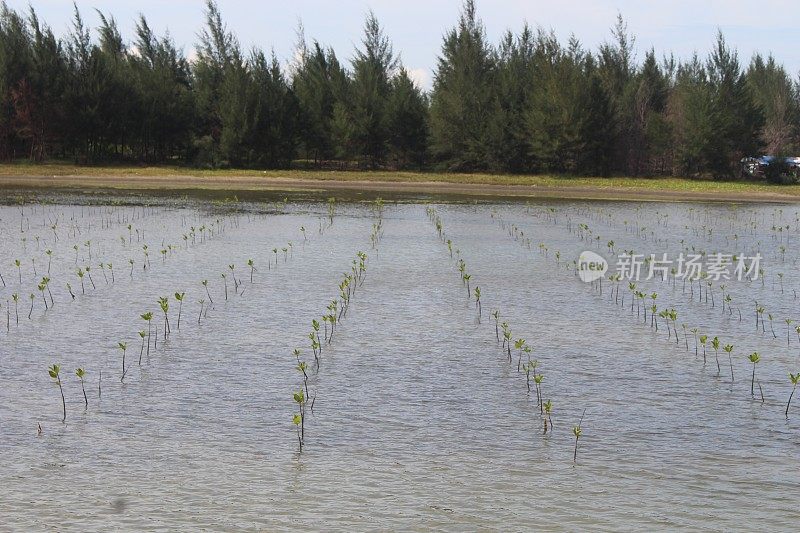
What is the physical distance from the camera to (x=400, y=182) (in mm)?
47906

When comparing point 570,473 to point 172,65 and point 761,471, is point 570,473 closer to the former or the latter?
point 761,471

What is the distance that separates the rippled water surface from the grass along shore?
27.3 m

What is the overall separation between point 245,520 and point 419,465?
136 cm

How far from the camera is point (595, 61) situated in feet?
181

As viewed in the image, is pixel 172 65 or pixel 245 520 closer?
pixel 245 520

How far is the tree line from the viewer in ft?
160

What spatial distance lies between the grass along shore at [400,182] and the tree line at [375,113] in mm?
1805

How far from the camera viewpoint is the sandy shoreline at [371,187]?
41.0 metres

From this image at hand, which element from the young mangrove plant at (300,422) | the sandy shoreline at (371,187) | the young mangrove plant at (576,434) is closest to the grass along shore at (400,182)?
the sandy shoreline at (371,187)

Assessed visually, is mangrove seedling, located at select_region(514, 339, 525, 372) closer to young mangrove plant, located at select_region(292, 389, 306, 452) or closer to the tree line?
young mangrove plant, located at select_region(292, 389, 306, 452)

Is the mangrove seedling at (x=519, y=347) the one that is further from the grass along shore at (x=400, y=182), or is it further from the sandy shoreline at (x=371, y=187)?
the grass along shore at (x=400, y=182)

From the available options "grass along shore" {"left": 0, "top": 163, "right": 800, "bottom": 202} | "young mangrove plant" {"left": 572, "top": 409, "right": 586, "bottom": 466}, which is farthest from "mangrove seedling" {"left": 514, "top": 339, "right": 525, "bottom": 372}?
"grass along shore" {"left": 0, "top": 163, "right": 800, "bottom": 202}

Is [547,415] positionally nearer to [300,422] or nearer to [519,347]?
[519,347]

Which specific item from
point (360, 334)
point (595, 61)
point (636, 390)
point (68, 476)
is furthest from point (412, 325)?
point (595, 61)
